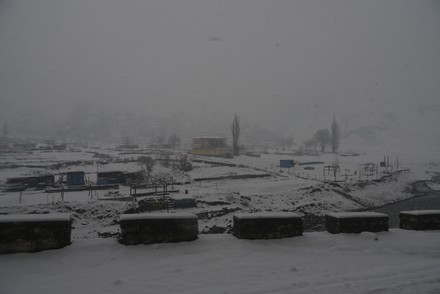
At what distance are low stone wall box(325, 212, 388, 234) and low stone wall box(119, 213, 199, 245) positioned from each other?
135 inches

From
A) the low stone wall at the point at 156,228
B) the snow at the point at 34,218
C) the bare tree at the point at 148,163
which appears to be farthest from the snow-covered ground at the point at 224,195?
the low stone wall at the point at 156,228

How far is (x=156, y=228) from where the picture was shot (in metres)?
6.02

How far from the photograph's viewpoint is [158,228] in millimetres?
6039

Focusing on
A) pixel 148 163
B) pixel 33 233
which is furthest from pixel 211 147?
pixel 33 233

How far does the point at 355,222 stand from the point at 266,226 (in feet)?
7.66

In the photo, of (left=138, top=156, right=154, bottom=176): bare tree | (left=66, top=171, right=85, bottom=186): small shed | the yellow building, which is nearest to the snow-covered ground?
(left=138, top=156, right=154, bottom=176): bare tree

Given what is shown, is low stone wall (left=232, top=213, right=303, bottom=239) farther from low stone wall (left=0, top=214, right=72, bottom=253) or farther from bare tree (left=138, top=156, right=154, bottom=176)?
bare tree (left=138, top=156, right=154, bottom=176)

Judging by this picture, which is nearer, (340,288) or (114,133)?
(340,288)

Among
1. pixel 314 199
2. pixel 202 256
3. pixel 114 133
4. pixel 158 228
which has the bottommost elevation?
pixel 314 199

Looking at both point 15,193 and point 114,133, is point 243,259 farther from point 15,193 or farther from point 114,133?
point 114,133

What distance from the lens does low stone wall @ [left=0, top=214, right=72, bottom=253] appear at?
5.29m

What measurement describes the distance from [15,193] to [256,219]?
31273 millimetres

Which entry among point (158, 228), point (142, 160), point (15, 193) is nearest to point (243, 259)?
point (158, 228)

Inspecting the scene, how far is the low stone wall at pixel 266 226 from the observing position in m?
6.52
